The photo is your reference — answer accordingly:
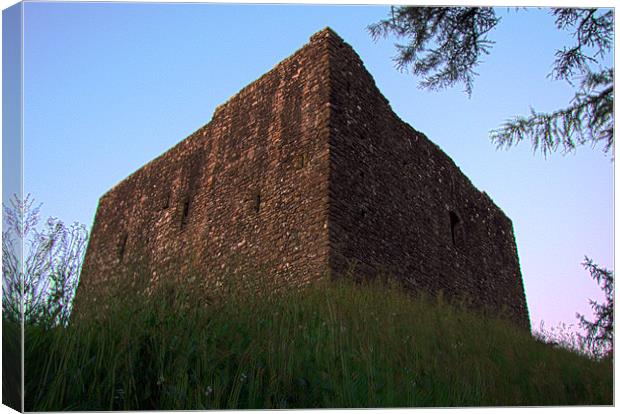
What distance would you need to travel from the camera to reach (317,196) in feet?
24.1

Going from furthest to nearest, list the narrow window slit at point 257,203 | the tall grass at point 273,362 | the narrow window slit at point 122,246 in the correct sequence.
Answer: the narrow window slit at point 122,246, the narrow window slit at point 257,203, the tall grass at point 273,362

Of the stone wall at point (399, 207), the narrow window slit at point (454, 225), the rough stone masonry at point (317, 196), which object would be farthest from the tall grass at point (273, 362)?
the narrow window slit at point (454, 225)

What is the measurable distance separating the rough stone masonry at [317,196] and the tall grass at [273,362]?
78.6 inches

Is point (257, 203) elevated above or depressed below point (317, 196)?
above

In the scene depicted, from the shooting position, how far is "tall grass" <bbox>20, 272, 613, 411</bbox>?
10.0 feet

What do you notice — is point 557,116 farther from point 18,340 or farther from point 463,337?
point 18,340

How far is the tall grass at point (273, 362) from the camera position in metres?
3.05

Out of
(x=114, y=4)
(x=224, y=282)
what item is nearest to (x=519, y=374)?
(x=224, y=282)

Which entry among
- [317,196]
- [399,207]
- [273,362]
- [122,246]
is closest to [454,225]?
[399,207]

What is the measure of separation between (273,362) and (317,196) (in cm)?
405

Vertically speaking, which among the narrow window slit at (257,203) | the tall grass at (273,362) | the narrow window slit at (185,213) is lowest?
the tall grass at (273,362)

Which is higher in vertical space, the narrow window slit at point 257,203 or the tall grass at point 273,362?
the narrow window slit at point 257,203

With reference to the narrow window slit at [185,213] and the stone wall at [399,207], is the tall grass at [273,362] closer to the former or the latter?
the stone wall at [399,207]

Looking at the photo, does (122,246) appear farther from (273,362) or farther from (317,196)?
(273,362)
